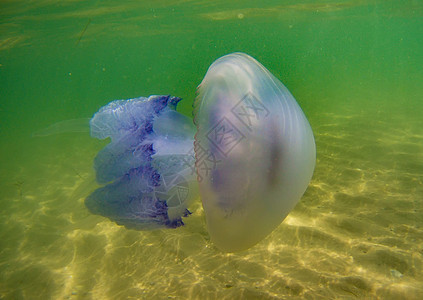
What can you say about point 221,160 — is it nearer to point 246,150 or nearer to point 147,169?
point 246,150

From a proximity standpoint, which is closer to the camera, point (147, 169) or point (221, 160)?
point (221, 160)

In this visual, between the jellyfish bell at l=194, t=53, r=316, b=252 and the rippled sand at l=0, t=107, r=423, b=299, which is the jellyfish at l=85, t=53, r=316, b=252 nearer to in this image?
the jellyfish bell at l=194, t=53, r=316, b=252

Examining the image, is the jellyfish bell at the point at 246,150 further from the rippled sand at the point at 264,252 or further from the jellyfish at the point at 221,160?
the rippled sand at the point at 264,252

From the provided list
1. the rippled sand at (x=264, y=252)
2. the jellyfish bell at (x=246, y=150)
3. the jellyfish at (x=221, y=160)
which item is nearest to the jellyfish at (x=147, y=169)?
the jellyfish at (x=221, y=160)

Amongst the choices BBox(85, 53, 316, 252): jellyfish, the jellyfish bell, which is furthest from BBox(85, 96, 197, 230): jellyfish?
the jellyfish bell

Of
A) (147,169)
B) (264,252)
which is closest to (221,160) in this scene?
(147,169)

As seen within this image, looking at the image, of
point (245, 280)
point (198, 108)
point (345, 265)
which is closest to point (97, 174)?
point (198, 108)

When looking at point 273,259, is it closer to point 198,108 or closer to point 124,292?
point 124,292
